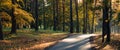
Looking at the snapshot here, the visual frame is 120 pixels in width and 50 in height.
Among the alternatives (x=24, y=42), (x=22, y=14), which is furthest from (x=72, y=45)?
(x=22, y=14)

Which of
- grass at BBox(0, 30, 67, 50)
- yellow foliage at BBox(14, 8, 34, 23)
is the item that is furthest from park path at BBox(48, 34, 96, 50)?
yellow foliage at BBox(14, 8, 34, 23)

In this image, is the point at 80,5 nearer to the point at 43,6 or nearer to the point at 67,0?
the point at 67,0

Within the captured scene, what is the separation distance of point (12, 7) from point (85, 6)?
40.5m

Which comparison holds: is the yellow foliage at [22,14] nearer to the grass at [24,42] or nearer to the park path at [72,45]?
the grass at [24,42]

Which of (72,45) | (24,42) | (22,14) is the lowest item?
(72,45)

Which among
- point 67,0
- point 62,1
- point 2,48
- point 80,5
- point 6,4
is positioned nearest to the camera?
point 2,48

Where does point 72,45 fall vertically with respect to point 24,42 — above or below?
below

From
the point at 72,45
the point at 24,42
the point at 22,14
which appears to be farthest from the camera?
the point at 22,14

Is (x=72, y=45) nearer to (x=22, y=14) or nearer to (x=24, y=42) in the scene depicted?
(x=24, y=42)

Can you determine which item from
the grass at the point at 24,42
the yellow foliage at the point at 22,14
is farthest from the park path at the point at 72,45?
the yellow foliage at the point at 22,14

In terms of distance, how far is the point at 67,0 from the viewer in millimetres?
74312

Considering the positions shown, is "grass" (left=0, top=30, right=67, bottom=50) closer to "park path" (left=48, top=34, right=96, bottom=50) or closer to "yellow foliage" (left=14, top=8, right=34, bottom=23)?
"park path" (left=48, top=34, right=96, bottom=50)

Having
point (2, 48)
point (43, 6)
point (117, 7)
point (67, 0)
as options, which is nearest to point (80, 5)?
point (67, 0)

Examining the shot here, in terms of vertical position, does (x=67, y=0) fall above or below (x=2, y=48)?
above
